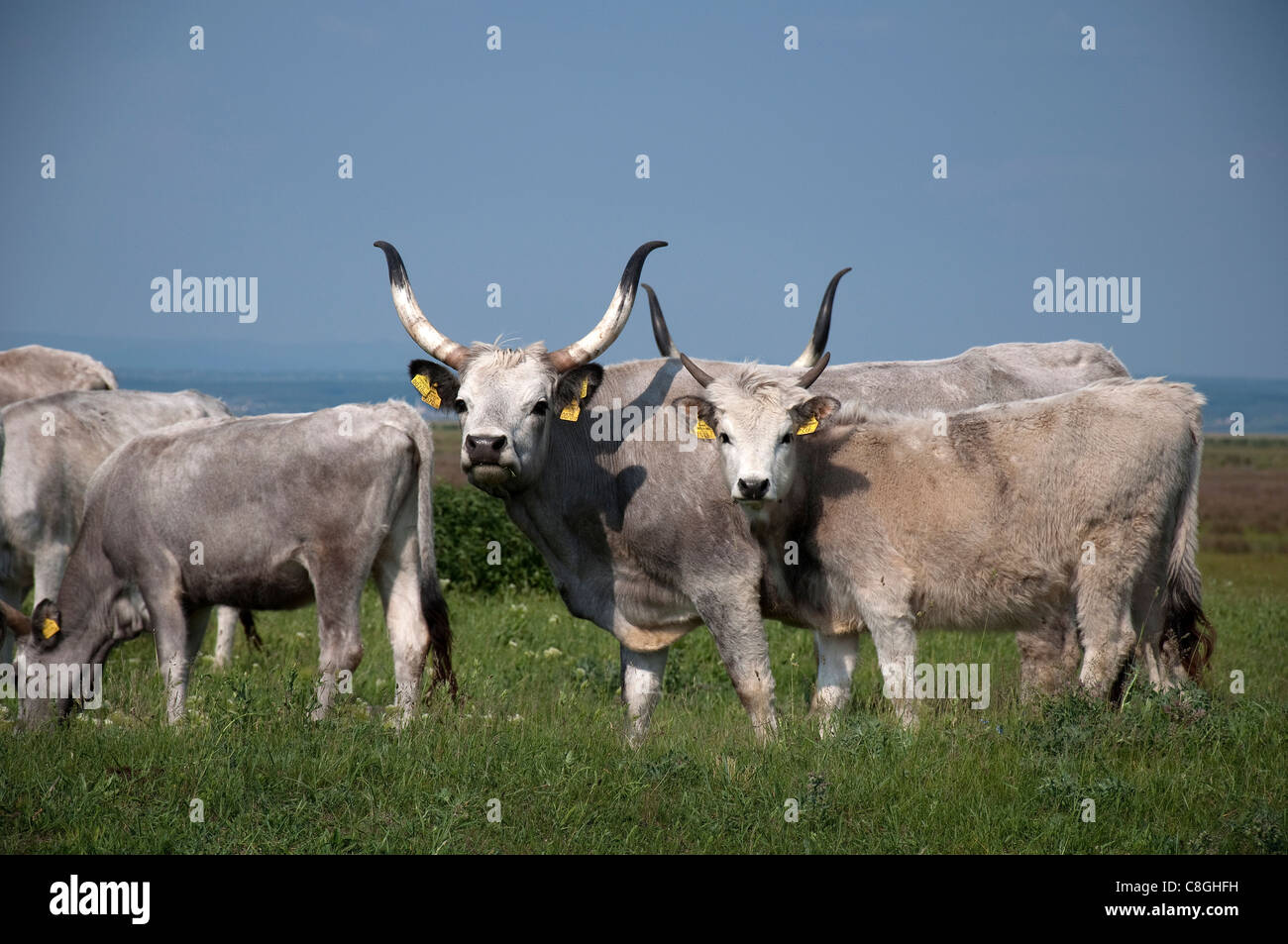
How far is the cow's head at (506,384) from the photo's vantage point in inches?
278

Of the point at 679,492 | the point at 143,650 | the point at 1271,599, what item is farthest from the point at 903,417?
the point at 1271,599

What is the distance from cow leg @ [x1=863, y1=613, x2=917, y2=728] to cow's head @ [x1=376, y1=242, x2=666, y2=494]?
2382 millimetres

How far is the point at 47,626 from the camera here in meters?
8.09

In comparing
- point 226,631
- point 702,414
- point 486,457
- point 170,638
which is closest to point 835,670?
point 702,414

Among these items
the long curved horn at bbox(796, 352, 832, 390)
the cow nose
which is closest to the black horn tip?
the long curved horn at bbox(796, 352, 832, 390)

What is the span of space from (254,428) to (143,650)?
419 cm

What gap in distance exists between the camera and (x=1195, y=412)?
7.88 metres

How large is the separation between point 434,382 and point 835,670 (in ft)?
10.9

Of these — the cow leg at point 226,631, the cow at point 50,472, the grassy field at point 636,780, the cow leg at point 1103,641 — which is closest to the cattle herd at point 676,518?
the cow leg at point 1103,641

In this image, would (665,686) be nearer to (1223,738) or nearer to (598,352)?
(598,352)

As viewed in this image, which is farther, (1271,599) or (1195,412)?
(1271,599)

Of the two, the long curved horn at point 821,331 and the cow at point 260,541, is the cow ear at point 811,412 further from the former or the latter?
the cow at point 260,541

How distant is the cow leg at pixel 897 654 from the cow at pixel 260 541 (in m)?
2.87

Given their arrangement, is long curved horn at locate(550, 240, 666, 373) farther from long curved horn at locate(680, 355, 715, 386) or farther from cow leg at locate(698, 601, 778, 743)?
cow leg at locate(698, 601, 778, 743)
